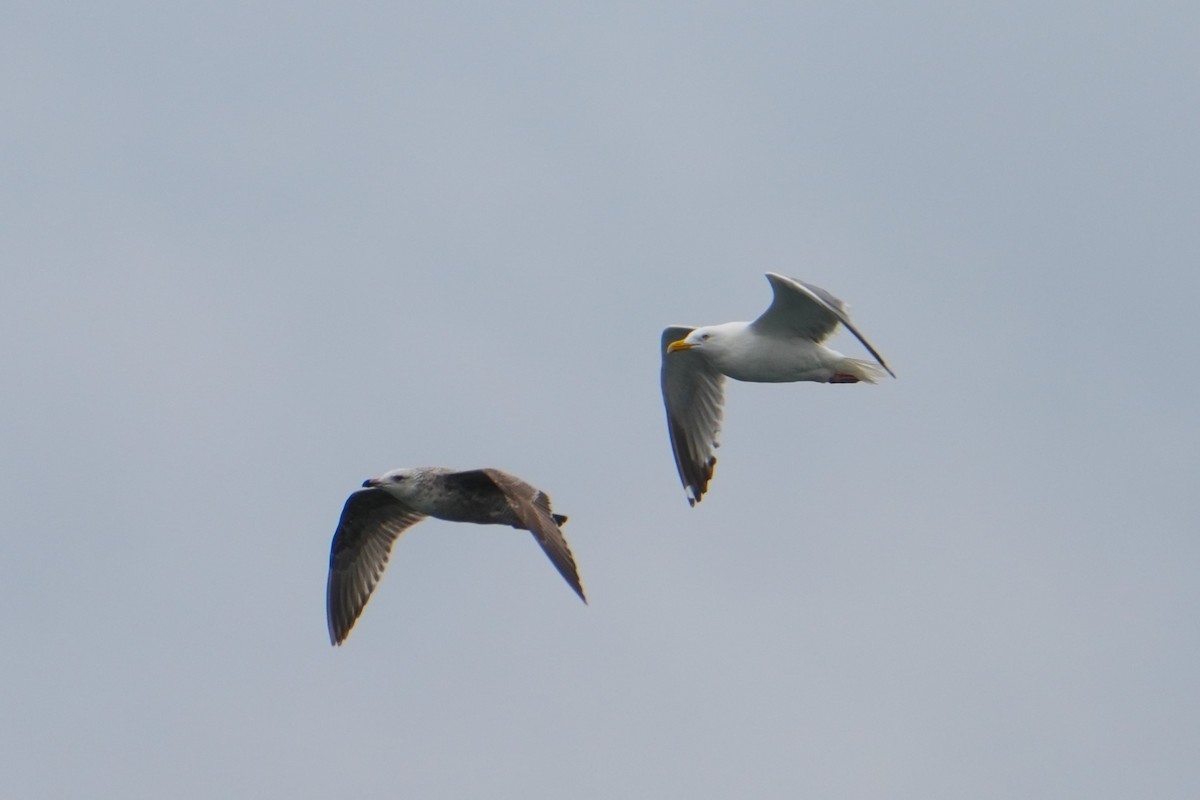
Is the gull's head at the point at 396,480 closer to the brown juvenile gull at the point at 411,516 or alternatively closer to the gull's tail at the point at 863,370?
the brown juvenile gull at the point at 411,516

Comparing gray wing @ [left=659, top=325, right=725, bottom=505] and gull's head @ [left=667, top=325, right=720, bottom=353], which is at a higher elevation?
gull's head @ [left=667, top=325, right=720, bottom=353]

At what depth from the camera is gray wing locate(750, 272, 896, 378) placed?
1625 centimetres

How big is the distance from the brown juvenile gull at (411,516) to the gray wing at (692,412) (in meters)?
2.98

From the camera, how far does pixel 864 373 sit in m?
17.7

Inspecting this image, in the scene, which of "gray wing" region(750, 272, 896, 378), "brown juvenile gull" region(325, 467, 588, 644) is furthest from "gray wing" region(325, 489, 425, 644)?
"gray wing" region(750, 272, 896, 378)

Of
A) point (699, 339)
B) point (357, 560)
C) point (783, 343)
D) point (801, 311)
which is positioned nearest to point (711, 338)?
point (699, 339)

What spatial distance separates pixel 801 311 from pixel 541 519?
11.8ft

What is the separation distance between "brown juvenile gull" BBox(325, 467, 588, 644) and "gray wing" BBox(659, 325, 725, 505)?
117 inches

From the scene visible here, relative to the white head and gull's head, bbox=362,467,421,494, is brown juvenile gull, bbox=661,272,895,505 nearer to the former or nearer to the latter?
the white head

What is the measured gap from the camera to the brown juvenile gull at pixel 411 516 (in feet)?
49.0

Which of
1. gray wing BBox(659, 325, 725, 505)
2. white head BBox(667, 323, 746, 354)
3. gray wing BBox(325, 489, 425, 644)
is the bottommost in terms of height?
gray wing BBox(325, 489, 425, 644)

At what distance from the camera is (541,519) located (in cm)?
1490

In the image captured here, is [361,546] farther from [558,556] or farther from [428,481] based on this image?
[558,556]

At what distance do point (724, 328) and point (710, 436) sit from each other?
2.39 meters
